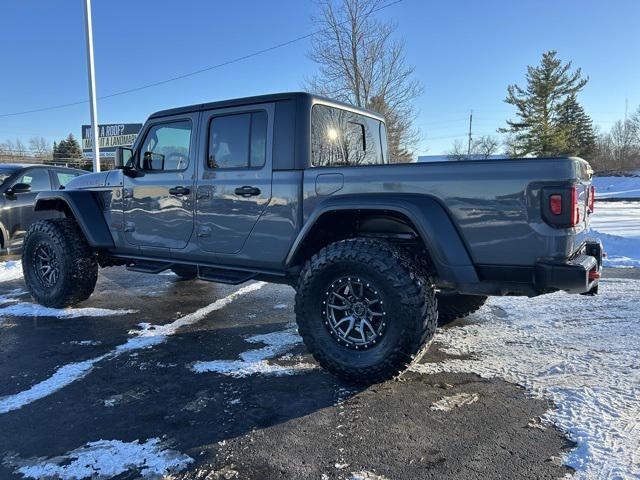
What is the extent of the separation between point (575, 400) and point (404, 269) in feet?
4.40

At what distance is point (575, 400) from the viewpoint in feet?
9.96

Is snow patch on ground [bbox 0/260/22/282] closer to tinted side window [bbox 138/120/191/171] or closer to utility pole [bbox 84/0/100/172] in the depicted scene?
tinted side window [bbox 138/120/191/171]

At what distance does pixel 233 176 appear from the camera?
4168 mm

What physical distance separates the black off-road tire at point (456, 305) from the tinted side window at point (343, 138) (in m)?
1.57

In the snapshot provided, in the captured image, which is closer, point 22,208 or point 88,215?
point 88,215

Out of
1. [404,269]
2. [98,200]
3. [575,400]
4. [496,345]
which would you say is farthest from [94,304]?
[575,400]

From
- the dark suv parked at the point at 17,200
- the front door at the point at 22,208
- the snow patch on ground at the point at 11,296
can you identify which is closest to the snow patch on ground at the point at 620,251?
the snow patch on ground at the point at 11,296

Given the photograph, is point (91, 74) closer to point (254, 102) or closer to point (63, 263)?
point (63, 263)

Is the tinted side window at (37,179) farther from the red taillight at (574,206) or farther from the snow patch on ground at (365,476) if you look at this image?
the red taillight at (574,206)

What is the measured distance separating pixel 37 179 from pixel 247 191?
6498 millimetres

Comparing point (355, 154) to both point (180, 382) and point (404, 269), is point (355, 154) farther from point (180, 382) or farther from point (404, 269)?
point (180, 382)

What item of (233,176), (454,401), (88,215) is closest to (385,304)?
(454,401)

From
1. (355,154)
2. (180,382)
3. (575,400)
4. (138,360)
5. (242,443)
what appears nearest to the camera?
(242,443)

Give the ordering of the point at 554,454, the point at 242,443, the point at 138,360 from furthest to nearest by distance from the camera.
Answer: the point at 138,360 → the point at 242,443 → the point at 554,454
